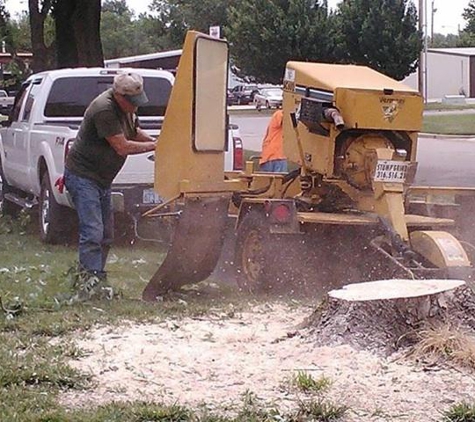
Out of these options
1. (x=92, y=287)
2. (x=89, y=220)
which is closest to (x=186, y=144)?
(x=89, y=220)

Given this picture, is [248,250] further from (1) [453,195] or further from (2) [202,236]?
(1) [453,195]

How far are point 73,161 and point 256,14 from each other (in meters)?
24.8

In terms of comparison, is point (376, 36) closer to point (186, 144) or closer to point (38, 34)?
point (38, 34)

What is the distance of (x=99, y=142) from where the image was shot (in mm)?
8953

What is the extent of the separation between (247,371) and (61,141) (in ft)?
19.5

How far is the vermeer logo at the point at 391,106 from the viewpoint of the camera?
897 centimetres

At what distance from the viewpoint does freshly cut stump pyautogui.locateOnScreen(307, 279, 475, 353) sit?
6609 mm

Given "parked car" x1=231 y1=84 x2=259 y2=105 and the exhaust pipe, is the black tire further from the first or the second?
"parked car" x1=231 y1=84 x2=259 y2=105

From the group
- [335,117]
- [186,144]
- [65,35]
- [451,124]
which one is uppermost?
[65,35]

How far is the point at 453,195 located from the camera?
32.3 feet

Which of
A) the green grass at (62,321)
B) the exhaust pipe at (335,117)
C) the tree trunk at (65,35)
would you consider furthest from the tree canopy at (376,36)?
the exhaust pipe at (335,117)

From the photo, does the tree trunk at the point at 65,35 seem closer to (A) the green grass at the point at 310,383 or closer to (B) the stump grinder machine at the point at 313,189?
(B) the stump grinder machine at the point at 313,189

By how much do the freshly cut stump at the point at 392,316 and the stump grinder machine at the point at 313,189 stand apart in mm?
1689

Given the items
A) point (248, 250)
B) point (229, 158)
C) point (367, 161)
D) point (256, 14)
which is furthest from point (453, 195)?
point (256, 14)
